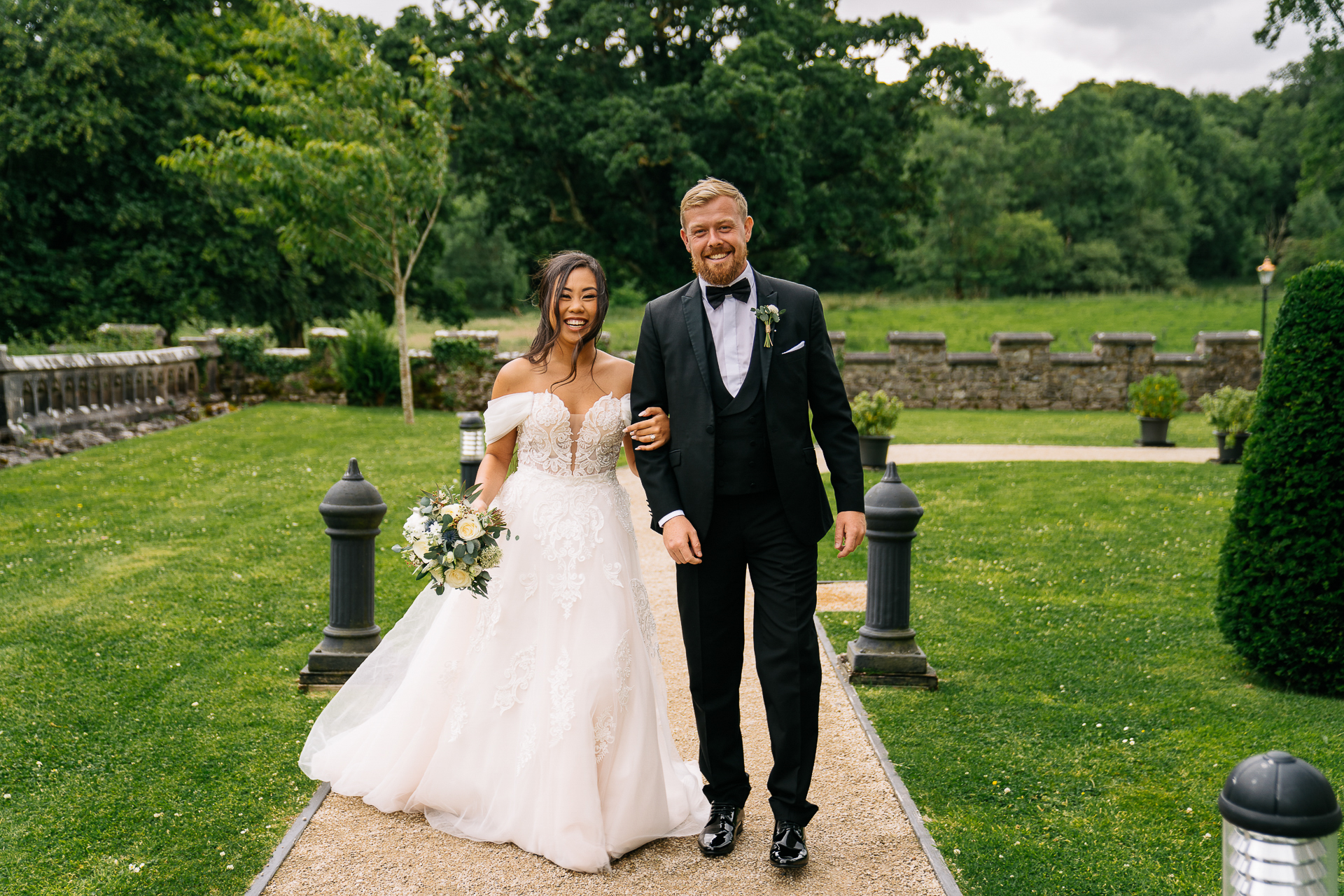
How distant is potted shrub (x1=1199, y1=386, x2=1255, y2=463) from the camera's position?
1245 cm

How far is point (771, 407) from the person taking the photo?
10.7 ft

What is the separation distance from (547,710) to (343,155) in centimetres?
1416

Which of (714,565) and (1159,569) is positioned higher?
→ (714,565)

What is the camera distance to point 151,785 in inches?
157

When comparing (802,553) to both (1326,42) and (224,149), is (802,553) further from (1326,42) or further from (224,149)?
(1326,42)

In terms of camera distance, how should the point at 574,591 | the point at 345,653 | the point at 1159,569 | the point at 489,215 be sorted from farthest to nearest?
the point at 489,215 → the point at 1159,569 → the point at 345,653 → the point at 574,591

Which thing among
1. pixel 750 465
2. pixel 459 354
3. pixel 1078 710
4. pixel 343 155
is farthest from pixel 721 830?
pixel 459 354

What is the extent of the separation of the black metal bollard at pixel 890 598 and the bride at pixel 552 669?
5.96 feet

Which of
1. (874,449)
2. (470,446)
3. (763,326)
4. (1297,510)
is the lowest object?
(874,449)

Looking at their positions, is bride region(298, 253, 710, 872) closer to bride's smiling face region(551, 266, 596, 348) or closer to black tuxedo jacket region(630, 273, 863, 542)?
bride's smiling face region(551, 266, 596, 348)

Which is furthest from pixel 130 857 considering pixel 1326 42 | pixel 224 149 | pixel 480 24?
pixel 1326 42

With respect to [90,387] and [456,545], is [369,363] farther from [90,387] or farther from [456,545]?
[456,545]

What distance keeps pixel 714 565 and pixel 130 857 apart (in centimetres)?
230

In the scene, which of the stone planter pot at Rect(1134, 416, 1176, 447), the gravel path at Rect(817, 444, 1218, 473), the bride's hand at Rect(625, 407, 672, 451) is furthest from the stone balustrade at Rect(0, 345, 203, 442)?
the stone planter pot at Rect(1134, 416, 1176, 447)
